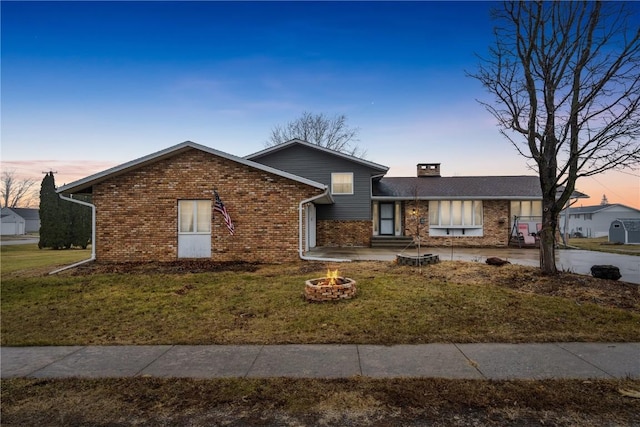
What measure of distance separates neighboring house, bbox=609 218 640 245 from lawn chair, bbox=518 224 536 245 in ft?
42.6

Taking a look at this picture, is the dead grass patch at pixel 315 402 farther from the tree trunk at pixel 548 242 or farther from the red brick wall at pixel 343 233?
the red brick wall at pixel 343 233

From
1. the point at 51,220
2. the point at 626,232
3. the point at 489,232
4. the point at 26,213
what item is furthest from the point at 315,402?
the point at 26,213

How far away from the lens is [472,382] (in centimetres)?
371

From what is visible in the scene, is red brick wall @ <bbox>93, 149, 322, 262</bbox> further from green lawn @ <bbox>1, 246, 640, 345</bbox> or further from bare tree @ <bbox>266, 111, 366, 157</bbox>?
bare tree @ <bbox>266, 111, 366, 157</bbox>

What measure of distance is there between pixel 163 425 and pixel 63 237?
32.6 m

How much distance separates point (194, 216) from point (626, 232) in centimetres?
3077

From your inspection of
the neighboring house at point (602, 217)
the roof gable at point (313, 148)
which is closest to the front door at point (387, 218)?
the roof gable at point (313, 148)

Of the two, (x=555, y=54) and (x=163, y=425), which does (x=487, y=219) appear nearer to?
(x=555, y=54)

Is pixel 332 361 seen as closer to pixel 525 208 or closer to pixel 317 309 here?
pixel 317 309

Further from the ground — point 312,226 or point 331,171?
point 331,171

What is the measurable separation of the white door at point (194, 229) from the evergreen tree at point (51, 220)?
22759 mm

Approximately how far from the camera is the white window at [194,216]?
12.8 meters

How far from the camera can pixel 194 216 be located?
12.8 m

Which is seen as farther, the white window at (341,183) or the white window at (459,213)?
the white window at (459,213)
